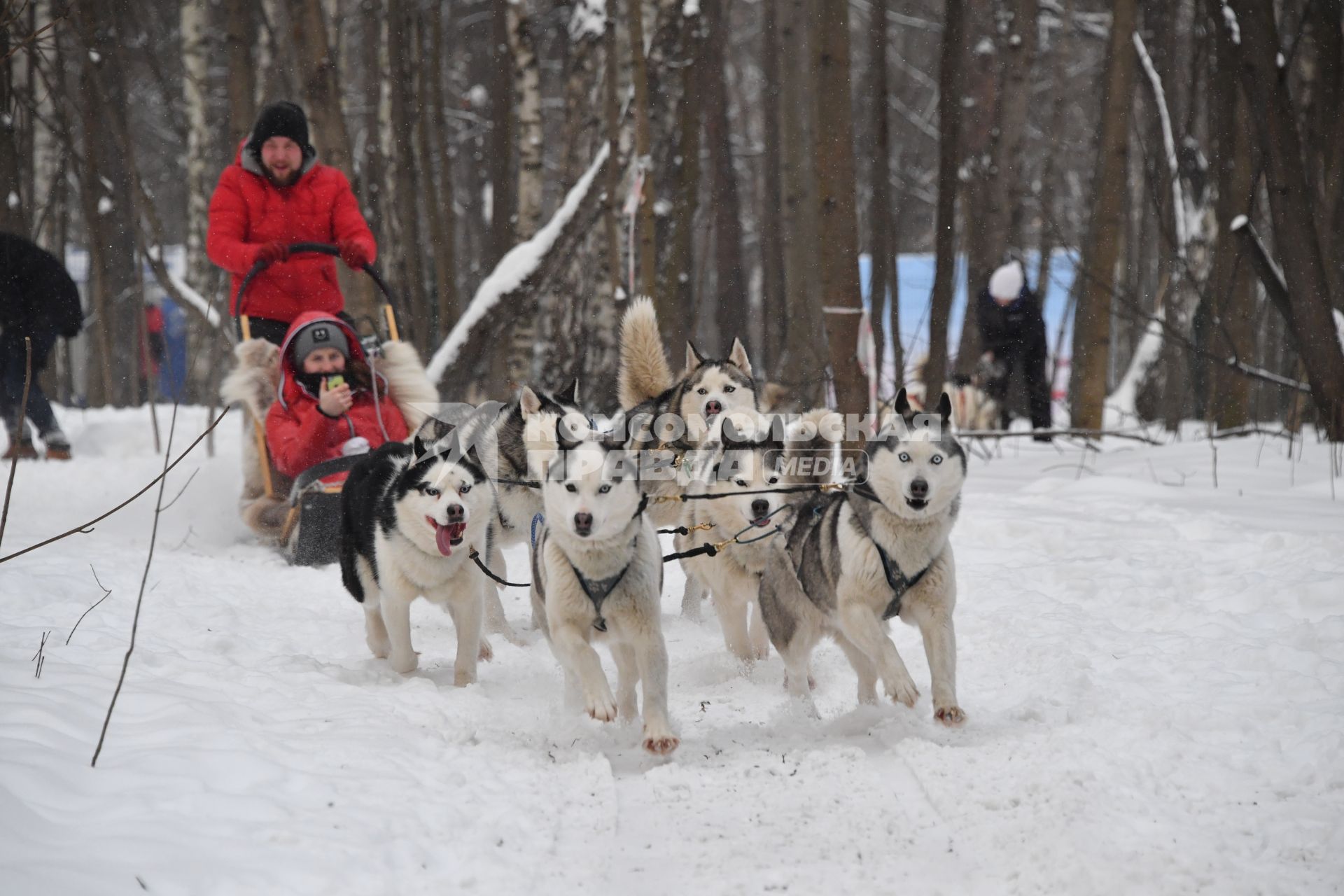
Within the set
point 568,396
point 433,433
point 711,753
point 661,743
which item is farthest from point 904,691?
point 433,433

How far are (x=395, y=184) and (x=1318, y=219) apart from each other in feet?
28.8

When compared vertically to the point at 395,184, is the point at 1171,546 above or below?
below

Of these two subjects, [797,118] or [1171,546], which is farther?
[797,118]

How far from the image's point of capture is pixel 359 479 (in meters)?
4.41

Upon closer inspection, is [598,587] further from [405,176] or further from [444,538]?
[405,176]

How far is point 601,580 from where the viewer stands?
3477mm

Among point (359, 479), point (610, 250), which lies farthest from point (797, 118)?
point (359, 479)

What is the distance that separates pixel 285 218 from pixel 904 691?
4.88 metres

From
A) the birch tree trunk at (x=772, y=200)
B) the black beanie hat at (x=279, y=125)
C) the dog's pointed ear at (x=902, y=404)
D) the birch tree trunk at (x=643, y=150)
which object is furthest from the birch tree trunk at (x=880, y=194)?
the dog's pointed ear at (x=902, y=404)

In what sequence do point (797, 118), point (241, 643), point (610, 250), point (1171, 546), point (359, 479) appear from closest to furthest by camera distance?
point (241, 643)
point (359, 479)
point (1171, 546)
point (610, 250)
point (797, 118)

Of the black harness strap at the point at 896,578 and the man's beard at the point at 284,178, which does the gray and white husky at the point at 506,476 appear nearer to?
the black harness strap at the point at 896,578

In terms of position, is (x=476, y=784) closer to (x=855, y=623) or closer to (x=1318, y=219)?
(x=855, y=623)

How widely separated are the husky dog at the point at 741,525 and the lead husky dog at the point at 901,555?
0.53 m

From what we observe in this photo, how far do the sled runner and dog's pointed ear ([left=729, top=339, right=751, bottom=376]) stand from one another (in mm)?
1765
